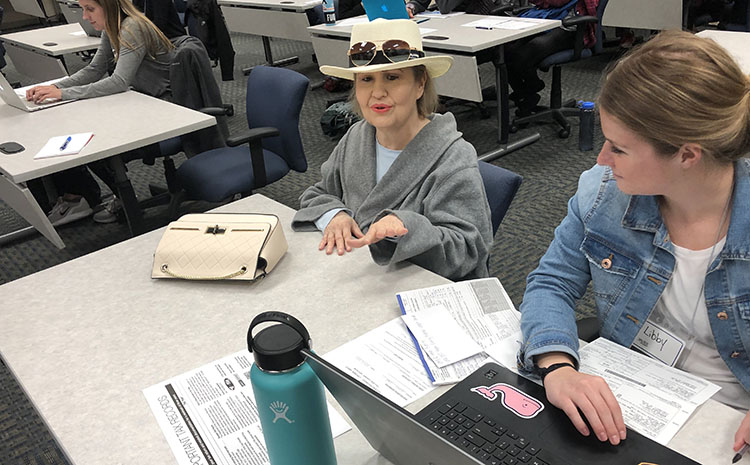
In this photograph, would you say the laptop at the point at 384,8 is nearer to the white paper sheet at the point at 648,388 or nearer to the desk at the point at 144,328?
the desk at the point at 144,328

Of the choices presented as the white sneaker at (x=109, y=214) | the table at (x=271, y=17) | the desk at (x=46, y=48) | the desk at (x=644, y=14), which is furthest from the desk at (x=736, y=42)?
the desk at (x=46, y=48)

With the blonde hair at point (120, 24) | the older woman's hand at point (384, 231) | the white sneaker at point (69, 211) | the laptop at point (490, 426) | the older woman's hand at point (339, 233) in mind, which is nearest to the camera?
the laptop at point (490, 426)

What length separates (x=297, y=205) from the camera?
11.1ft

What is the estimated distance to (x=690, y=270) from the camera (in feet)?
3.59

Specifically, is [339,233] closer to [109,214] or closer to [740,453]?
[740,453]

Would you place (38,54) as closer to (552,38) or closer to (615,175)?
(552,38)

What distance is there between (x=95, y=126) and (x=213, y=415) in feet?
6.39

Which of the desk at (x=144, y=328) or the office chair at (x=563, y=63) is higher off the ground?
the desk at (x=144, y=328)

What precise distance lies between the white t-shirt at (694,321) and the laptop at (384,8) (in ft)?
5.54

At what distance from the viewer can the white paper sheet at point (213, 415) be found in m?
0.95

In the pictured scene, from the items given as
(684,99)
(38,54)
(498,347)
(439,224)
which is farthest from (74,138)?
(38,54)

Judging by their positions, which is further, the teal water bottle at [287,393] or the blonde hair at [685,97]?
the blonde hair at [685,97]

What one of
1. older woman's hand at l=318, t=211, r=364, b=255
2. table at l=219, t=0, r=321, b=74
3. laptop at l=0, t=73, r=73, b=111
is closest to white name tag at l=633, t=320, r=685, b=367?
older woman's hand at l=318, t=211, r=364, b=255

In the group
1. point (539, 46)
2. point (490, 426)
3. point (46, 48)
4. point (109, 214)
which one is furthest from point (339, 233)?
point (46, 48)
